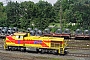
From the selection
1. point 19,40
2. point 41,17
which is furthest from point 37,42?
point 41,17

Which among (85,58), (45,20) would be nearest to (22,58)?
(85,58)

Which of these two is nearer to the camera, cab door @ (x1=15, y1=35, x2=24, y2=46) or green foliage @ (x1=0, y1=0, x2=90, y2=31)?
cab door @ (x1=15, y1=35, x2=24, y2=46)

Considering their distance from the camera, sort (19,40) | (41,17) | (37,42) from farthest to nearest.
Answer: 1. (41,17)
2. (19,40)
3. (37,42)

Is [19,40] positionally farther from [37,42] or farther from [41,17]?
[41,17]

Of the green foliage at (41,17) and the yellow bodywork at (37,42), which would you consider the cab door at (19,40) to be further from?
the green foliage at (41,17)

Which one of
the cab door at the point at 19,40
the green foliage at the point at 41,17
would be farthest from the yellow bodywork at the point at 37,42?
the green foliage at the point at 41,17

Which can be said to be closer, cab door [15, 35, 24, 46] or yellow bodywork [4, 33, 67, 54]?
yellow bodywork [4, 33, 67, 54]

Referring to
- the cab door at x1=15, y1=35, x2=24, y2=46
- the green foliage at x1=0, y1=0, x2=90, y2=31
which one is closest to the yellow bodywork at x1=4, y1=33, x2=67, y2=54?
→ the cab door at x1=15, y1=35, x2=24, y2=46

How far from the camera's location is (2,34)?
124ft

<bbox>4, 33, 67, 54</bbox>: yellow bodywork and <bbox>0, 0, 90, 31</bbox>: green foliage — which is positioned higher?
<bbox>0, 0, 90, 31</bbox>: green foliage

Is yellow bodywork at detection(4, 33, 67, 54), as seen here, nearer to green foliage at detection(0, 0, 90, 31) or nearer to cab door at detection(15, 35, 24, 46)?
cab door at detection(15, 35, 24, 46)

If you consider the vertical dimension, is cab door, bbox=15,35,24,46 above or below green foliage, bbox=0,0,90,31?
below

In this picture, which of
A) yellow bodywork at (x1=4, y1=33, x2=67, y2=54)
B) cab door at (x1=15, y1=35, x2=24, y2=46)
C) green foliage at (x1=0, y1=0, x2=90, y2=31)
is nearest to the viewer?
yellow bodywork at (x1=4, y1=33, x2=67, y2=54)

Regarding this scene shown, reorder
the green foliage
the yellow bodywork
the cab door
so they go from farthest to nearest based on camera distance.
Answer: the green foliage
the cab door
the yellow bodywork
